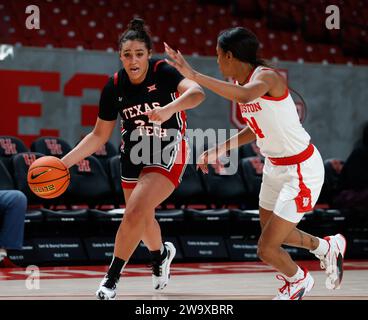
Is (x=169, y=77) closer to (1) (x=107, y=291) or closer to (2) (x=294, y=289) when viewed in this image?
(1) (x=107, y=291)

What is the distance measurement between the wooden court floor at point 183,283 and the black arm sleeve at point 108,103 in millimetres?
1322

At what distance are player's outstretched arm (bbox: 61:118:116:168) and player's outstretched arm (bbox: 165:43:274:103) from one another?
135cm

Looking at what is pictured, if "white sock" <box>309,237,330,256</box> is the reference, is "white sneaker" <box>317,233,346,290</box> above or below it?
below

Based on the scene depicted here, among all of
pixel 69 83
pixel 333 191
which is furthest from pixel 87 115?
pixel 333 191

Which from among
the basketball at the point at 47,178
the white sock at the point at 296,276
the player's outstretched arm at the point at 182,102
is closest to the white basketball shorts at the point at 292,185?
the white sock at the point at 296,276

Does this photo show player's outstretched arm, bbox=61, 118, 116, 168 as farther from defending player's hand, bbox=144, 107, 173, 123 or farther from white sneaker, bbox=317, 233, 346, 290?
white sneaker, bbox=317, 233, 346, 290

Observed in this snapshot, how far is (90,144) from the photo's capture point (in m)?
6.61

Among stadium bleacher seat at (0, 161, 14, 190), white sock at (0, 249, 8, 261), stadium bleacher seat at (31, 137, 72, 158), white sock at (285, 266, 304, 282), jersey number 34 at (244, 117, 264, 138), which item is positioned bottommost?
white sock at (0, 249, 8, 261)

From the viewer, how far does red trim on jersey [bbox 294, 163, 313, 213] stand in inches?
228

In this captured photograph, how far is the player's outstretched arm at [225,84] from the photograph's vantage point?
5.16 meters

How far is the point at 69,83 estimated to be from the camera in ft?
39.9

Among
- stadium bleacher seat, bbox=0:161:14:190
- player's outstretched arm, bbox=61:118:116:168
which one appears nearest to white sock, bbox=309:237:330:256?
player's outstretched arm, bbox=61:118:116:168

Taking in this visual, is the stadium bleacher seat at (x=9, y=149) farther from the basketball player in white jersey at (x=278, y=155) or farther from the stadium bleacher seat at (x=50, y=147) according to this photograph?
the basketball player in white jersey at (x=278, y=155)
